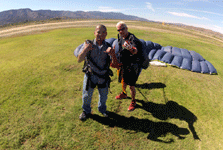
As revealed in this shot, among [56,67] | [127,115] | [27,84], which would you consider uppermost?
[56,67]

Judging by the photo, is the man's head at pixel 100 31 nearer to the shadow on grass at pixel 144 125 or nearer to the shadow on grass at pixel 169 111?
the shadow on grass at pixel 144 125

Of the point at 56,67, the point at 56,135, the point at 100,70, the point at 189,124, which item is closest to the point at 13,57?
the point at 56,67

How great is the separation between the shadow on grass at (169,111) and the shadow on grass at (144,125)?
382 millimetres

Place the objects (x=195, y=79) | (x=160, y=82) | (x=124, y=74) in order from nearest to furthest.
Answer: (x=124, y=74), (x=160, y=82), (x=195, y=79)

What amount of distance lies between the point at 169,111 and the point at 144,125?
143 centimetres

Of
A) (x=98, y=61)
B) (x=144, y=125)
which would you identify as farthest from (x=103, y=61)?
(x=144, y=125)

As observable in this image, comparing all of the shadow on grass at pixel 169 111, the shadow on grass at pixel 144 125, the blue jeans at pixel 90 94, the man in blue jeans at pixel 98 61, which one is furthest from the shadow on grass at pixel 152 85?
the man in blue jeans at pixel 98 61

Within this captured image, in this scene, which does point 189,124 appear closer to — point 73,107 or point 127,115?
point 127,115

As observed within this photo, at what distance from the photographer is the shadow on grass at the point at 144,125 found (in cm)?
348

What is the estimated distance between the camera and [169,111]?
14.3 feet

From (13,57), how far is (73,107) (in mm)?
7951

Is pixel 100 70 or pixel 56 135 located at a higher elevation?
pixel 100 70

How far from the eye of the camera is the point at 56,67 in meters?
7.12

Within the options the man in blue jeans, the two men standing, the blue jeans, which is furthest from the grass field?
the man in blue jeans
